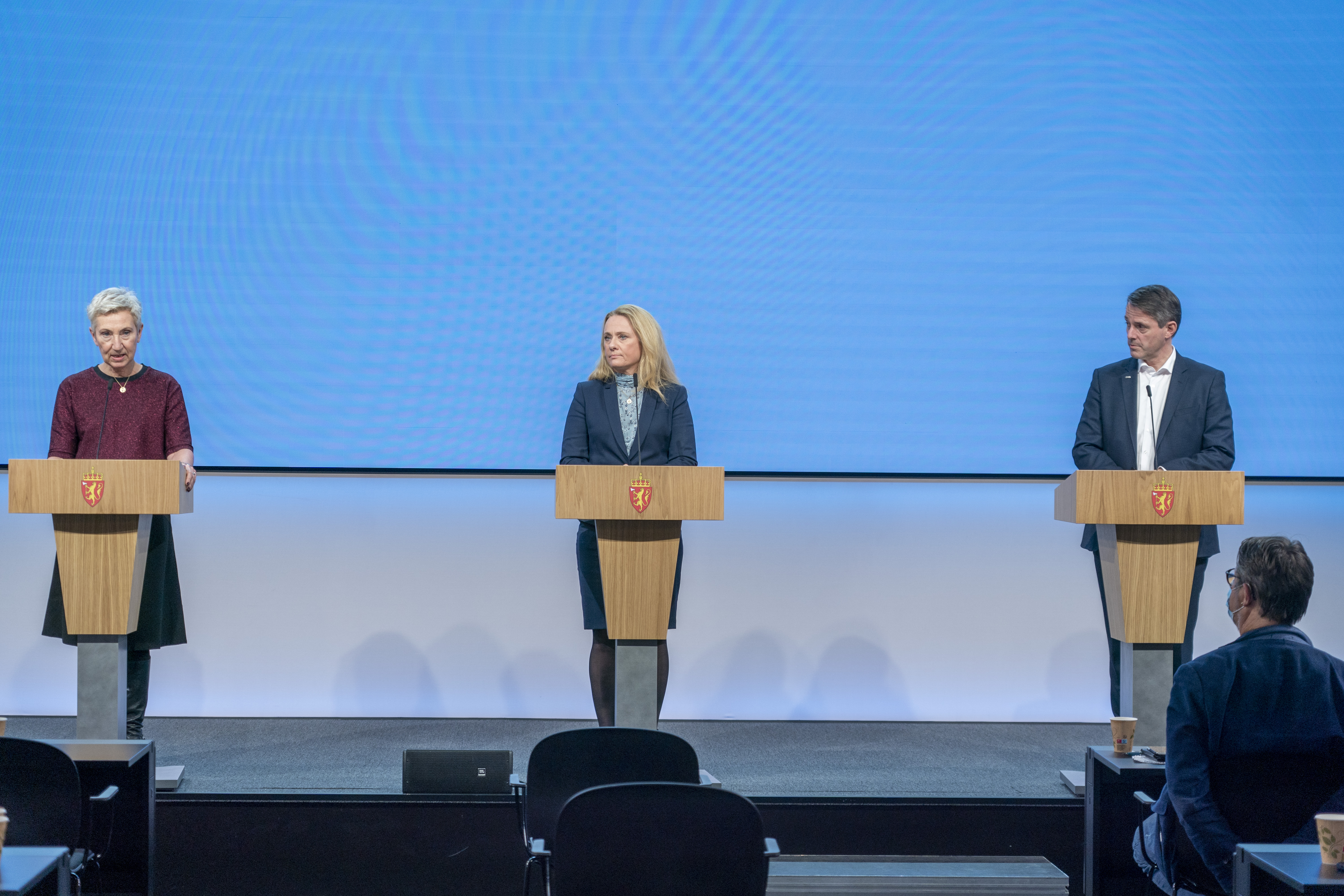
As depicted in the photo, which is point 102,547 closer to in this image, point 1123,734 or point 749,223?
point 749,223

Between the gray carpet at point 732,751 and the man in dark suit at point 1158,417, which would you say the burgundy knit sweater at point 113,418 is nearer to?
the gray carpet at point 732,751

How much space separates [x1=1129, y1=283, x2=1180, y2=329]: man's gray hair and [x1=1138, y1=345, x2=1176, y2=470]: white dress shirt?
21 centimetres

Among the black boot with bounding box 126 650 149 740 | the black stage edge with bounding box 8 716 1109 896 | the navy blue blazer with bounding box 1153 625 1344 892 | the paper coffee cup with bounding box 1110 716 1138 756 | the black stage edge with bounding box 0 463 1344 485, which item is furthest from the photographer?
the black stage edge with bounding box 0 463 1344 485

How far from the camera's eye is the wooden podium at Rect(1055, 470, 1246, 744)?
3154 mm

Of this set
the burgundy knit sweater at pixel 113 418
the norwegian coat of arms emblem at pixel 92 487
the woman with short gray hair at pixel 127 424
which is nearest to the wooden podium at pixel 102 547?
the norwegian coat of arms emblem at pixel 92 487

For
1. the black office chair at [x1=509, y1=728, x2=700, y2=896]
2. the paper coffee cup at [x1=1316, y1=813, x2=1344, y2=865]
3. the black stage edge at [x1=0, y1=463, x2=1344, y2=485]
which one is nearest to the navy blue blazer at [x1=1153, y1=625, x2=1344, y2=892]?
the paper coffee cup at [x1=1316, y1=813, x2=1344, y2=865]

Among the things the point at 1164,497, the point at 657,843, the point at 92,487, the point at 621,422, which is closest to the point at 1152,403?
the point at 1164,497

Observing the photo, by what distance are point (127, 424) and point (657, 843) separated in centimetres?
258

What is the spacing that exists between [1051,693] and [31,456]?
4.61 meters

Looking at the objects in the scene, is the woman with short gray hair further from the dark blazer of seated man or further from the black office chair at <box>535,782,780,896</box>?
the dark blazer of seated man

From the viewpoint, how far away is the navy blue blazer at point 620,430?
356 centimetres

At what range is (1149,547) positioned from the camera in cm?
324

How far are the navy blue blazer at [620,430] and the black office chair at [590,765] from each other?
4.24 feet

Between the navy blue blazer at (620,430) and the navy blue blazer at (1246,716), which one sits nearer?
the navy blue blazer at (1246,716)
